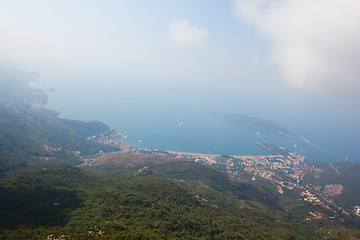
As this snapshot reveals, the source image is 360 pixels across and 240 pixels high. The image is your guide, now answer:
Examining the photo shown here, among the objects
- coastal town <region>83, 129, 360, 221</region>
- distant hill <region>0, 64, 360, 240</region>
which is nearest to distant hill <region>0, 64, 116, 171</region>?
distant hill <region>0, 64, 360, 240</region>

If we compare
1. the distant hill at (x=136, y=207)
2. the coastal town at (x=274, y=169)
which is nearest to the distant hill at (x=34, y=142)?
the distant hill at (x=136, y=207)

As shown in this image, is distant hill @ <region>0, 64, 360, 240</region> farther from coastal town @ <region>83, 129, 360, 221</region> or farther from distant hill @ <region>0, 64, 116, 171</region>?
coastal town @ <region>83, 129, 360, 221</region>

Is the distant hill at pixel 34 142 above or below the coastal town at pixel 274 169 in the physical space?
below

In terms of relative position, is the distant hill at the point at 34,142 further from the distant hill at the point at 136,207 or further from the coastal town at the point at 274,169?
the coastal town at the point at 274,169

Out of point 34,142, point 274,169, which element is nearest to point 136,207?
point 34,142

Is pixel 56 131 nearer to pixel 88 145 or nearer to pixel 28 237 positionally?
pixel 88 145

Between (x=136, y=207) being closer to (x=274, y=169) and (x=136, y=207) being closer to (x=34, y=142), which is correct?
(x=34, y=142)

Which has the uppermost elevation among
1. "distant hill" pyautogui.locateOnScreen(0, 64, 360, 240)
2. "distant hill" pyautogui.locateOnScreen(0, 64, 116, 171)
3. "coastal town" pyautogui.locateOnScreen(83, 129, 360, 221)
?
"coastal town" pyautogui.locateOnScreen(83, 129, 360, 221)

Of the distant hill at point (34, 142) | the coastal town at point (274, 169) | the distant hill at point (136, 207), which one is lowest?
the distant hill at point (34, 142)

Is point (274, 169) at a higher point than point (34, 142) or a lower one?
higher

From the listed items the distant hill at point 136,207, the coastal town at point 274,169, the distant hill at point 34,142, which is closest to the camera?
the distant hill at point 136,207

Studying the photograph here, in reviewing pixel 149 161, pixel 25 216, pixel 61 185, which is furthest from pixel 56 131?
pixel 25 216

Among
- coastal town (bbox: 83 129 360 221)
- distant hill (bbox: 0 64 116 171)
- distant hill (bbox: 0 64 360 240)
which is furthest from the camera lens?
coastal town (bbox: 83 129 360 221)
